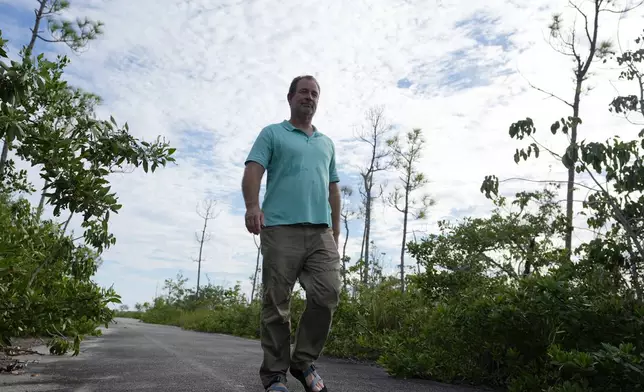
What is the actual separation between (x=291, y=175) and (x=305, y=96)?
609 millimetres

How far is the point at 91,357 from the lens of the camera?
6.72 meters

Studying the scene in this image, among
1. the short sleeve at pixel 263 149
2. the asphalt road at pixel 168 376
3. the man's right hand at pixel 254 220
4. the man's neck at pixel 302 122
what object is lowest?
the asphalt road at pixel 168 376

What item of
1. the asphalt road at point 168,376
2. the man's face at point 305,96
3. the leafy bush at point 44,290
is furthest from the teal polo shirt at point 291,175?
the leafy bush at point 44,290

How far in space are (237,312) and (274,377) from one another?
16.4 meters

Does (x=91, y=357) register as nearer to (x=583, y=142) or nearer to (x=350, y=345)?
(x=350, y=345)

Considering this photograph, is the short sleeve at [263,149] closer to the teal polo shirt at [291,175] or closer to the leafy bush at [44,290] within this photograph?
the teal polo shirt at [291,175]

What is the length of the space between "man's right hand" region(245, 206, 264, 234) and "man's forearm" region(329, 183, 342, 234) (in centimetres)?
77

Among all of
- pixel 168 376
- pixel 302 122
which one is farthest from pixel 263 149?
pixel 168 376

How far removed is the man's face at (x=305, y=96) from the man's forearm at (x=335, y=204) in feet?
2.16

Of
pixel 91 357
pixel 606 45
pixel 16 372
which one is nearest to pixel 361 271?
pixel 91 357

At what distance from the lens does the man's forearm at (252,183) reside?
3688 mm

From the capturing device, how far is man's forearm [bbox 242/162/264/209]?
3.69 metres

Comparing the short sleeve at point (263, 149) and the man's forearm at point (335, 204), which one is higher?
the short sleeve at point (263, 149)

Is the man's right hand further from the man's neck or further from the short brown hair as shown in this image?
the short brown hair
